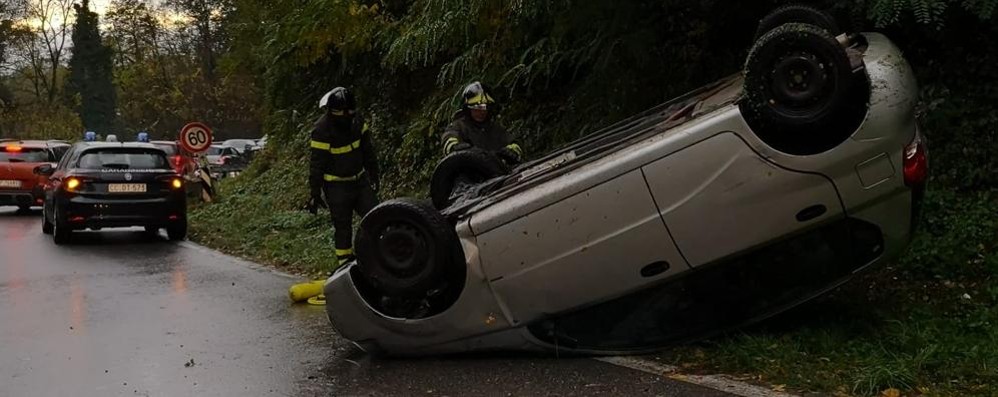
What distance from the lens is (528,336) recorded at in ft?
17.1

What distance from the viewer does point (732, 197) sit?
460 cm

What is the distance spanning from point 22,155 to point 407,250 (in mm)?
16558

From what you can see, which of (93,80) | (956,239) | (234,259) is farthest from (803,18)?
(93,80)

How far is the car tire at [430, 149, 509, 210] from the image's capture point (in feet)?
20.0

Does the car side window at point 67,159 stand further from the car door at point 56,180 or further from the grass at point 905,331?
the grass at point 905,331

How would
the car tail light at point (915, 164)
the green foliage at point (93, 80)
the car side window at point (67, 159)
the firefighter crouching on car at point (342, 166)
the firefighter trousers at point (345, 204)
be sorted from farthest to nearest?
the green foliage at point (93, 80)
the car side window at point (67, 159)
the firefighter trousers at point (345, 204)
the firefighter crouching on car at point (342, 166)
the car tail light at point (915, 164)

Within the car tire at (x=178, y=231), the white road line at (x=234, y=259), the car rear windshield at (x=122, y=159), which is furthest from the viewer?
the car tire at (x=178, y=231)

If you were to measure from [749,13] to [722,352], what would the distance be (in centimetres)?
416

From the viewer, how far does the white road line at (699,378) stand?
458cm

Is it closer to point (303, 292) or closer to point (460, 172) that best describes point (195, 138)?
point (303, 292)

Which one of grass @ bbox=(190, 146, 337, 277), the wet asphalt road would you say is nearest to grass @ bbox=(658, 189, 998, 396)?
the wet asphalt road

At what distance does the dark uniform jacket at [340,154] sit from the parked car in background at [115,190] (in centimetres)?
574

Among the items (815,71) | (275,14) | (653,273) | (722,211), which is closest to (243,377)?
(653,273)

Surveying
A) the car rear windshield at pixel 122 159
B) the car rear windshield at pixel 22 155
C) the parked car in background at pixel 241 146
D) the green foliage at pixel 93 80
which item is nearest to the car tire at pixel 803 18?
the car rear windshield at pixel 122 159
